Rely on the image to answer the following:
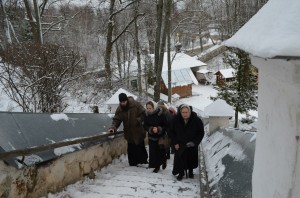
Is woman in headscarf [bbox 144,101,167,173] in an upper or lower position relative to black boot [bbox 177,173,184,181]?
upper

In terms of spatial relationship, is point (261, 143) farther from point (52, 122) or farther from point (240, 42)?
point (52, 122)

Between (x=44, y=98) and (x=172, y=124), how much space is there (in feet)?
12.8

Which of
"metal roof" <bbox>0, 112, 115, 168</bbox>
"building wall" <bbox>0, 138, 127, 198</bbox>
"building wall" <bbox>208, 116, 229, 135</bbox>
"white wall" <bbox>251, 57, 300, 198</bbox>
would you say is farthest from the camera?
"building wall" <bbox>208, 116, 229, 135</bbox>

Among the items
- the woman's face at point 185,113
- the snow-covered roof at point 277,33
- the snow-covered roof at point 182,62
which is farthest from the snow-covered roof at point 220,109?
the snow-covered roof at point 182,62

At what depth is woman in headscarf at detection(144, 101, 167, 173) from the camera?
623 centimetres

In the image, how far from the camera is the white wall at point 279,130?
1.71 meters

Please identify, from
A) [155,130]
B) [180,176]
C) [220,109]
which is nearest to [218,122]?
[220,109]

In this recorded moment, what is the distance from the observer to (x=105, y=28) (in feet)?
70.1

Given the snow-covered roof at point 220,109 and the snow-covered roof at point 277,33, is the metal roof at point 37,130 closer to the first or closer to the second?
the snow-covered roof at point 277,33

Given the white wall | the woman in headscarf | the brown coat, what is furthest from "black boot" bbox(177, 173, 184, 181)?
the white wall

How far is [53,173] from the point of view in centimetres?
454

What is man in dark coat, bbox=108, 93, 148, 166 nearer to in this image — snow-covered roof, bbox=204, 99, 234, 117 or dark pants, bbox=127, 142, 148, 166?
dark pants, bbox=127, 142, 148, 166

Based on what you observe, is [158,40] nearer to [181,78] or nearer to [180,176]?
[180,176]

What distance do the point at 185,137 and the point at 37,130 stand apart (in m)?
2.40
